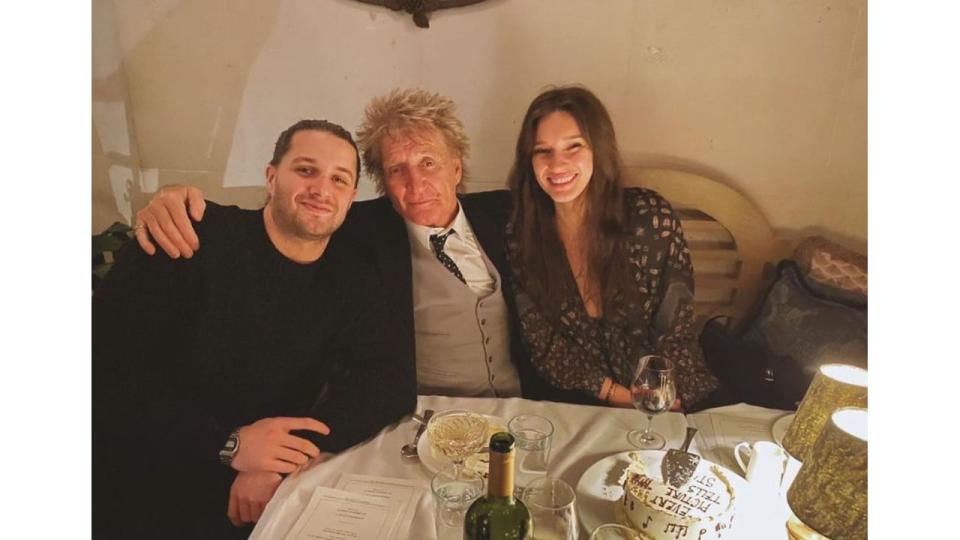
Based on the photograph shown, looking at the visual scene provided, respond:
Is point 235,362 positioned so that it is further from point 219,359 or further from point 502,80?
point 502,80

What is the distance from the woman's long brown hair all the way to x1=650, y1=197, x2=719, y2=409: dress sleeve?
77 mm

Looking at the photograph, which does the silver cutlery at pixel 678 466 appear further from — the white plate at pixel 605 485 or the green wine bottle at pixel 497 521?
the green wine bottle at pixel 497 521

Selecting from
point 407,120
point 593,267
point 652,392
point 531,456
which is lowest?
point 531,456

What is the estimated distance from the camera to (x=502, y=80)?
1.11 m

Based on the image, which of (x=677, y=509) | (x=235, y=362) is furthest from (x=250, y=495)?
(x=677, y=509)

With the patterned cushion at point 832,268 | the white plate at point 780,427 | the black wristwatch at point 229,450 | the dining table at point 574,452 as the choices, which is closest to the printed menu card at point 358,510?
the dining table at point 574,452

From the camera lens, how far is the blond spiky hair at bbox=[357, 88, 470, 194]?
3.67ft

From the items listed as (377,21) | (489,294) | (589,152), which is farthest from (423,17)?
(489,294)

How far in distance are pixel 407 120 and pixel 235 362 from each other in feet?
1.92

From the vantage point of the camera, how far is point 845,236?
→ 1.16 meters

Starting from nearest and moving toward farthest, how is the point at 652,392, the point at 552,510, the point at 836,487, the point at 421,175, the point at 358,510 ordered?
1. the point at 836,487
2. the point at 552,510
3. the point at 358,510
4. the point at 652,392
5. the point at 421,175

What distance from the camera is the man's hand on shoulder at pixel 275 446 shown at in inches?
42.8

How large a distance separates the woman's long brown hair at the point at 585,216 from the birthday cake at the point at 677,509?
1.35 feet

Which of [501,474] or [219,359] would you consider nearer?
[501,474]
